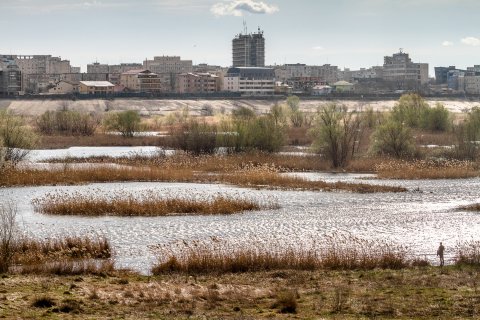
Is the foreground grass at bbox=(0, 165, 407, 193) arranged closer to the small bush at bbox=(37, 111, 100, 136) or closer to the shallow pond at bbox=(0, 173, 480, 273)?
the shallow pond at bbox=(0, 173, 480, 273)

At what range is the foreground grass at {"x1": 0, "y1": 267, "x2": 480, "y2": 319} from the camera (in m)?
22.8

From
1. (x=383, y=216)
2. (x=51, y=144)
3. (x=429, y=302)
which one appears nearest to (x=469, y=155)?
(x=383, y=216)

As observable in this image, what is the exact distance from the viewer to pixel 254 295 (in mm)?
25453

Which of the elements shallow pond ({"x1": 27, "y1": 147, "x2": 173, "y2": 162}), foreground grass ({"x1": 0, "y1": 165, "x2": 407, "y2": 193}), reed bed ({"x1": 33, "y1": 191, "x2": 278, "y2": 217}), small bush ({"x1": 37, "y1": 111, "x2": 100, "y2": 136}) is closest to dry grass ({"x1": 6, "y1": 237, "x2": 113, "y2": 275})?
reed bed ({"x1": 33, "y1": 191, "x2": 278, "y2": 217})

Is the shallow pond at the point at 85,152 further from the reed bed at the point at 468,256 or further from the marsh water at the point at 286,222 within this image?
the reed bed at the point at 468,256

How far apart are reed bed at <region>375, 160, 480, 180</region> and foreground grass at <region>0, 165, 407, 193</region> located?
27.4ft

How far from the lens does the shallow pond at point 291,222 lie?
38.1m

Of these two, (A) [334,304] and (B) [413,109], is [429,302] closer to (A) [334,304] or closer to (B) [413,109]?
(A) [334,304]

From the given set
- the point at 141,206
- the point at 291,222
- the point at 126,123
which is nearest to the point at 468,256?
the point at 291,222

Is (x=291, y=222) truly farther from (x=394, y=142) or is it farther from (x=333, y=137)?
(x=394, y=142)

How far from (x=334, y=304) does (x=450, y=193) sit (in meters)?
35.8

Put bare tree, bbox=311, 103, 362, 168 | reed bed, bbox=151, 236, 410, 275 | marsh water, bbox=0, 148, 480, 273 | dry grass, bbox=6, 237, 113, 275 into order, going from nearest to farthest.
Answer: dry grass, bbox=6, 237, 113, 275 → reed bed, bbox=151, 236, 410, 275 → marsh water, bbox=0, 148, 480, 273 → bare tree, bbox=311, 103, 362, 168

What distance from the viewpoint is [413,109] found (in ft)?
386

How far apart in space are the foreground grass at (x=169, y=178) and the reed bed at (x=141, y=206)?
33.3 ft
